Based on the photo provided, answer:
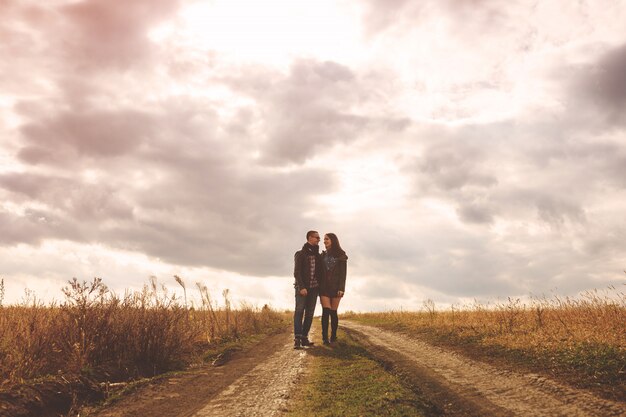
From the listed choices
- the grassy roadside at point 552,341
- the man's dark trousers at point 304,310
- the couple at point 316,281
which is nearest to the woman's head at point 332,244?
the couple at point 316,281

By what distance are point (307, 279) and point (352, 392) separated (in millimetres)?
4950

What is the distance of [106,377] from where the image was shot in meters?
6.82

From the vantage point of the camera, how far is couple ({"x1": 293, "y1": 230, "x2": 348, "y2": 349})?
35.2ft

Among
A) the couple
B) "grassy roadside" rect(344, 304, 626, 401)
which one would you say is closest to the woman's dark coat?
the couple

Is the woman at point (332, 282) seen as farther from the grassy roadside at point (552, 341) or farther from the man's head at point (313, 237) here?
the grassy roadside at point (552, 341)

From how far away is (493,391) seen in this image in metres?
5.80

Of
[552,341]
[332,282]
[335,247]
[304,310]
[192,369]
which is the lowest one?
[192,369]

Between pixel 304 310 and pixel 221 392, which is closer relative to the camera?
pixel 221 392

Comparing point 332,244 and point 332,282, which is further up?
point 332,244

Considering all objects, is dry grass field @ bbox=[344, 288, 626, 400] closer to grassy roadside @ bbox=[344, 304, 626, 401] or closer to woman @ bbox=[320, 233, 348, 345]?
grassy roadside @ bbox=[344, 304, 626, 401]

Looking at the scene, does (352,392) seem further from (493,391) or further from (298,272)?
(298,272)

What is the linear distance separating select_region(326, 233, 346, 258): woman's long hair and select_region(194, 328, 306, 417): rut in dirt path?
308cm

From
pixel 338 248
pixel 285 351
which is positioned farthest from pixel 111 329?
pixel 338 248

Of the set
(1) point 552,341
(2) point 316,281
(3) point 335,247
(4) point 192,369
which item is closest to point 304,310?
(2) point 316,281
